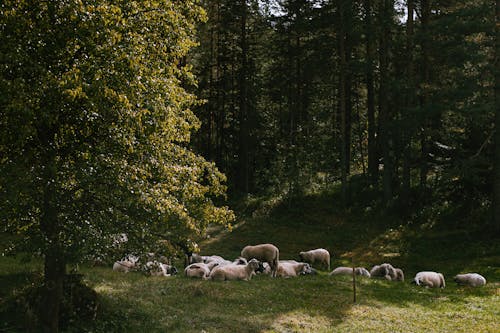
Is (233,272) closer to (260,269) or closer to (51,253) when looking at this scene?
(260,269)

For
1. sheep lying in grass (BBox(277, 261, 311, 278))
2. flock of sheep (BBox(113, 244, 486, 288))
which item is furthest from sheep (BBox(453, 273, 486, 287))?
sheep lying in grass (BBox(277, 261, 311, 278))

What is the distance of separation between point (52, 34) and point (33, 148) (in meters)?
2.22

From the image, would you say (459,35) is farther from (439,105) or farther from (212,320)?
(212,320)

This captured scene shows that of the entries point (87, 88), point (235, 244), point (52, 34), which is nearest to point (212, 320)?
point (87, 88)

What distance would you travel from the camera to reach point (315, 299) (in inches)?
545

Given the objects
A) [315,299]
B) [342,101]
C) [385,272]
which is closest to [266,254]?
[315,299]

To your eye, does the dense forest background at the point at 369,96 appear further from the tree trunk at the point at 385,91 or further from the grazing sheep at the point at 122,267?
the grazing sheep at the point at 122,267

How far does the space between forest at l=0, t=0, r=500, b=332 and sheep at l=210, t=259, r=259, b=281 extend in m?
0.54

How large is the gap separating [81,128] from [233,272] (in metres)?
8.41

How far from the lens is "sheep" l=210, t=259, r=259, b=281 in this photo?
1555cm

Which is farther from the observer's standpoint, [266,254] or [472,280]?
[266,254]

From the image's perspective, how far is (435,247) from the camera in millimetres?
22438

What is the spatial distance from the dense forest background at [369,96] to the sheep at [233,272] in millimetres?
11067

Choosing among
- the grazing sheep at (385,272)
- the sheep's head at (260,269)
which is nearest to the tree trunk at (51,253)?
the sheep's head at (260,269)
